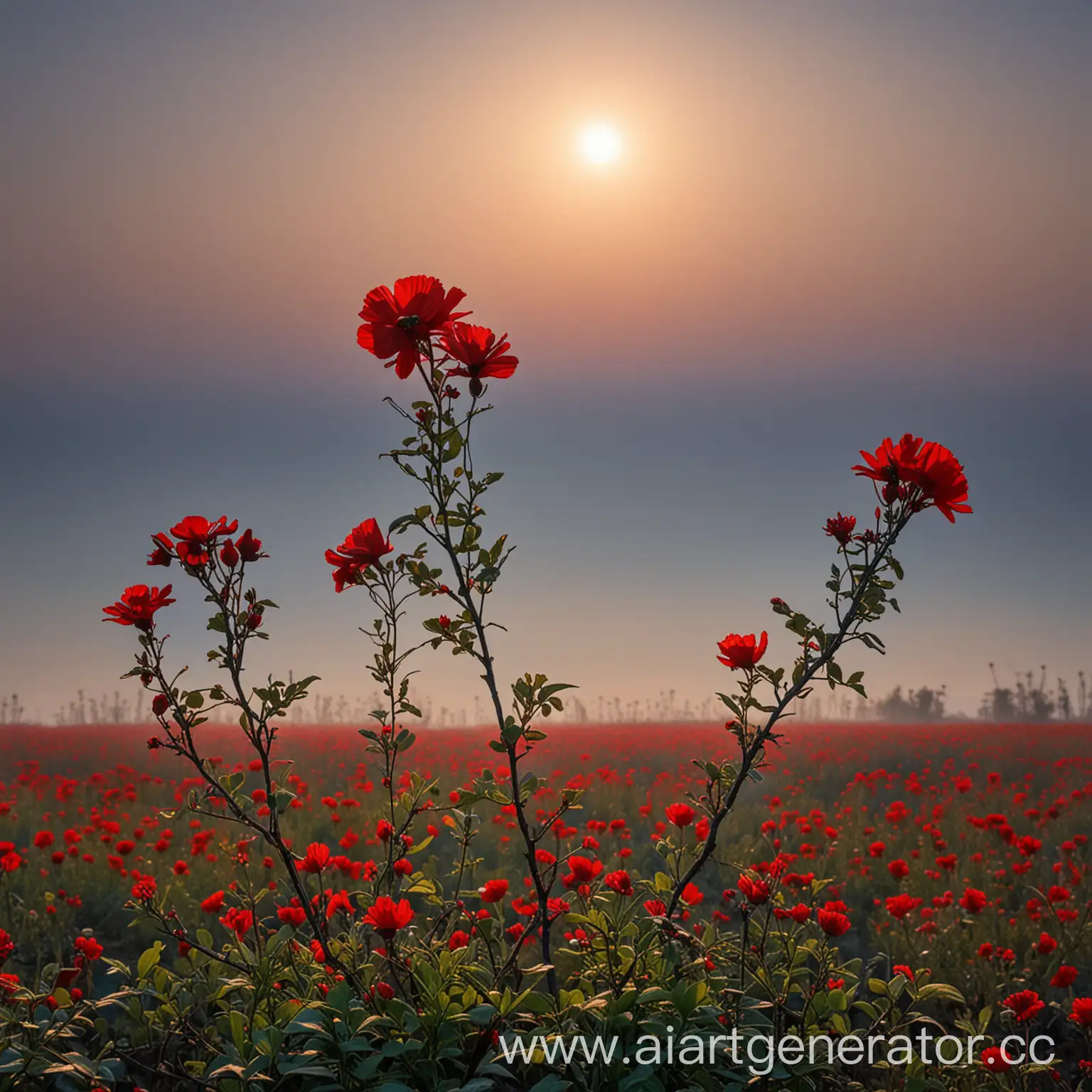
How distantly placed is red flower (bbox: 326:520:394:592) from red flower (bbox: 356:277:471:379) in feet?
2.00

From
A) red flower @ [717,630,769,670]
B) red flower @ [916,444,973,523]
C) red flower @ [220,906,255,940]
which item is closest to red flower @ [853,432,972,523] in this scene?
red flower @ [916,444,973,523]

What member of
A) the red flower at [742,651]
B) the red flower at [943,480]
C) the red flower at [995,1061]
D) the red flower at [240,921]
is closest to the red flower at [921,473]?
the red flower at [943,480]

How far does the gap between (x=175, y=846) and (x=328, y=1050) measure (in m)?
5.92

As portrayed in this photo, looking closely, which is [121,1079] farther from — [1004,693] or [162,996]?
[1004,693]

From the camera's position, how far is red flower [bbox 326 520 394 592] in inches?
119

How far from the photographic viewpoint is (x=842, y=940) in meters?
6.45

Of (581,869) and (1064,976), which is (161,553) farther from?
(1064,976)

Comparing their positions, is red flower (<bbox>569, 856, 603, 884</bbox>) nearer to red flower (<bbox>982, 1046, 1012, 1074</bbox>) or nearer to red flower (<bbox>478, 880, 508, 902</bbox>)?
red flower (<bbox>478, 880, 508, 902</bbox>)

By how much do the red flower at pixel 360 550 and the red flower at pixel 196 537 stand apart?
1.22 ft

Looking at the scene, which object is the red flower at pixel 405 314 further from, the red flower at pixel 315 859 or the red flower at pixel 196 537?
the red flower at pixel 315 859

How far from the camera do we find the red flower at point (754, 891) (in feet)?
9.89

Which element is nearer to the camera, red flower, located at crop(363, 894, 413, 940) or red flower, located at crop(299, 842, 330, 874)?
red flower, located at crop(363, 894, 413, 940)

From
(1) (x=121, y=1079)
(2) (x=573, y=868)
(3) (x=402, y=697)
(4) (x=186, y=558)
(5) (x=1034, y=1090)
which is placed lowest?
(5) (x=1034, y=1090)

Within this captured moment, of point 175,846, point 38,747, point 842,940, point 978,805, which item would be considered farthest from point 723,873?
point 38,747
